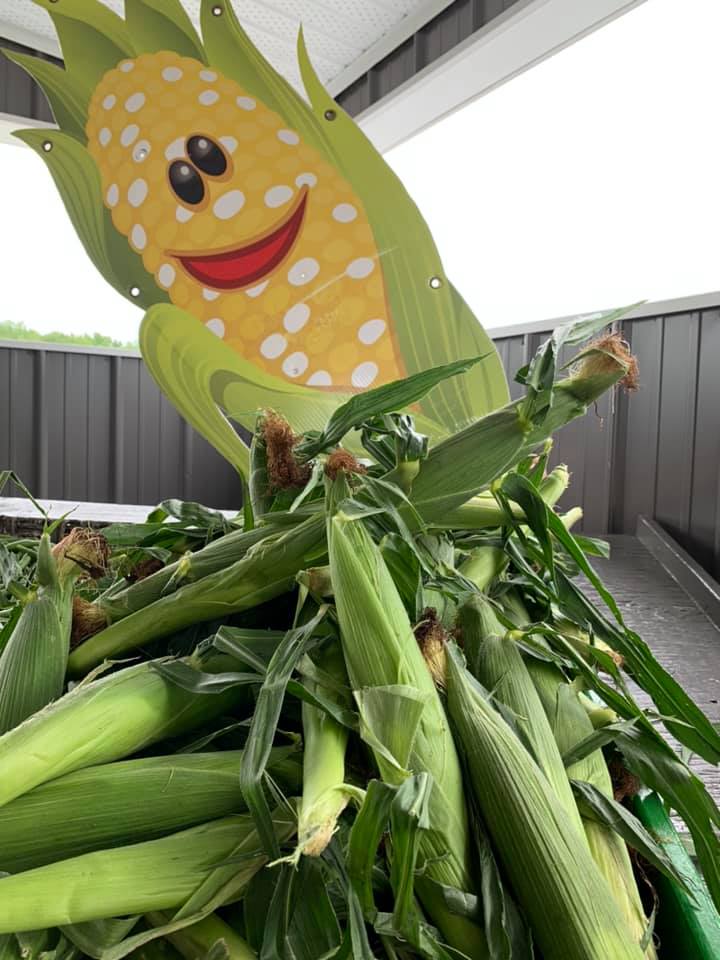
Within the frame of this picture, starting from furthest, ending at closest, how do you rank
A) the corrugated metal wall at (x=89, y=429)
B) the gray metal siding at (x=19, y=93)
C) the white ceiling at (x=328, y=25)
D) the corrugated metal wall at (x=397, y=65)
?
the corrugated metal wall at (x=89, y=429) < the gray metal siding at (x=19, y=93) < the white ceiling at (x=328, y=25) < the corrugated metal wall at (x=397, y=65)

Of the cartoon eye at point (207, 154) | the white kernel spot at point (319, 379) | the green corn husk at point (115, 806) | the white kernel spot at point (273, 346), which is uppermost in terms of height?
the cartoon eye at point (207, 154)

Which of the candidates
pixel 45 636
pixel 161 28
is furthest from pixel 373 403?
pixel 161 28

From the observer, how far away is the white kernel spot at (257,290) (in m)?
1.03

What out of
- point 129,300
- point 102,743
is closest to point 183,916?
point 102,743

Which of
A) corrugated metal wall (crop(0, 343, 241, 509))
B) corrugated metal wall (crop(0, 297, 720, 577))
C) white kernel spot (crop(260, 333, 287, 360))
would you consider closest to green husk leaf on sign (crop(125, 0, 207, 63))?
white kernel spot (crop(260, 333, 287, 360))

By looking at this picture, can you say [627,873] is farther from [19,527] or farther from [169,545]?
[19,527]

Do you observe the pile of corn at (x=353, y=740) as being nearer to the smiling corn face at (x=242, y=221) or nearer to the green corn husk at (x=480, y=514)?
the green corn husk at (x=480, y=514)

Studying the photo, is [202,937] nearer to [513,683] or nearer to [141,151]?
[513,683]

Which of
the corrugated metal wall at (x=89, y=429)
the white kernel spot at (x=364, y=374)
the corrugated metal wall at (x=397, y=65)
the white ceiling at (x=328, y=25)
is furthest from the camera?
the corrugated metal wall at (x=89, y=429)

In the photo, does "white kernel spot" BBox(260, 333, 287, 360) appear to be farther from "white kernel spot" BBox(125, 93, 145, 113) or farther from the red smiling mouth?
"white kernel spot" BBox(125, 93, 145, 113)

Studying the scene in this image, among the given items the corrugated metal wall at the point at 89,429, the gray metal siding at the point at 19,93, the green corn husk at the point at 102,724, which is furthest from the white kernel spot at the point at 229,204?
the corrugated metal wall at the point at 89,429

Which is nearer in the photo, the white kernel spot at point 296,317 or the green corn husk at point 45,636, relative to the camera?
the green corn husk at point 45,636

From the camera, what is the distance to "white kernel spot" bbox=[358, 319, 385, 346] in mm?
994

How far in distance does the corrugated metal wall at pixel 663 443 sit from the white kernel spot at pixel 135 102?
104cm
